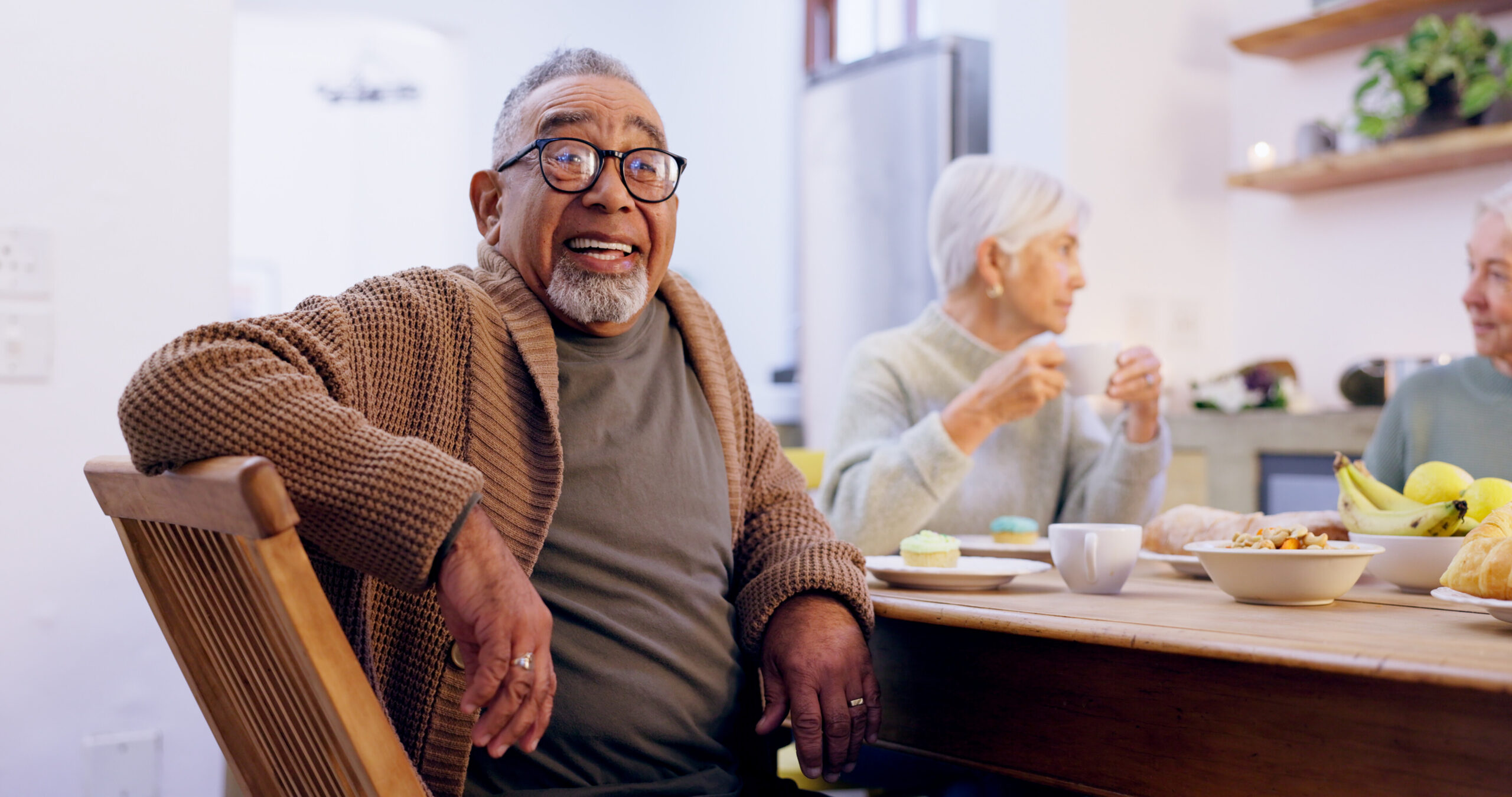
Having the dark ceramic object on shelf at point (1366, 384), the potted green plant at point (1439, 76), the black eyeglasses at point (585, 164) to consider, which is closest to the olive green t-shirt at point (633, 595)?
the black eyeglasses at point (585, 164)

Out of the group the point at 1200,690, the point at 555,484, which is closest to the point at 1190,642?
the point at 1200,690

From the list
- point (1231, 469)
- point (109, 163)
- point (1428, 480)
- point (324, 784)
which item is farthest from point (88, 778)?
point (1231, 469)

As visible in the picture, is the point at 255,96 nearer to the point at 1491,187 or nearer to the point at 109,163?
the point at 109,163

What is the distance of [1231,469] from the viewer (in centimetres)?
320

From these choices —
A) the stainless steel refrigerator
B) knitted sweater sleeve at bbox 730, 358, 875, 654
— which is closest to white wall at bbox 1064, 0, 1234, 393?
the stainless steel refrigerator

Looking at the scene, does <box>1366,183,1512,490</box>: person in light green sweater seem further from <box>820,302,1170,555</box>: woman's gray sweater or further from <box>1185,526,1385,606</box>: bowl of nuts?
<box>1185,526,1385,606</box>: bowl of nuts

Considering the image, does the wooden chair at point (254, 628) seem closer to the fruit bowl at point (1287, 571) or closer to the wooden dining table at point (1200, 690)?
the wooden dining table at point (1200, 690)

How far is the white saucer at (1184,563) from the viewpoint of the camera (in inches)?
53.7

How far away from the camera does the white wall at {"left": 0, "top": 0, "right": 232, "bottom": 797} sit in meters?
1.67

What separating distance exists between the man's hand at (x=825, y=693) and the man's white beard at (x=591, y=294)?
385 millimetres

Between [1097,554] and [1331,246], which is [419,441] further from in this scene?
[1331,246]

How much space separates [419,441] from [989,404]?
100 centimetres

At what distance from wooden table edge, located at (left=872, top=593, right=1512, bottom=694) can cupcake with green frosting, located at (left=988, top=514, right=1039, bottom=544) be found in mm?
432

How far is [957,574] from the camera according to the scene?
1.25 metres
